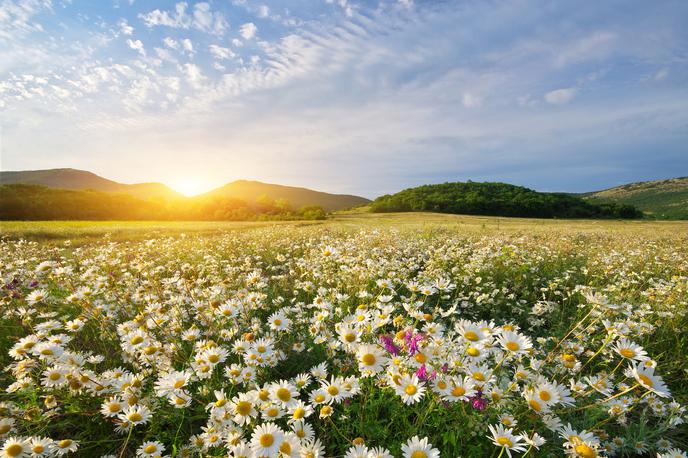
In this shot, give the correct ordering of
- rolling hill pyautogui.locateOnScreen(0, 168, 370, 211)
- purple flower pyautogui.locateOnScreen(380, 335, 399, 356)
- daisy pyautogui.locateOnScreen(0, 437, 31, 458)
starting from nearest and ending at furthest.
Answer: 1. daisy pyautogui.locateOnScreen(0, 437, 31, 458)
2. purple flower pyautogui.locateOnScreen(380, 335, 399, 356)
3. rolling hill pyautogui.locateOnScreen(0, 168, 370, 211)

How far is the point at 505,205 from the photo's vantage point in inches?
2847

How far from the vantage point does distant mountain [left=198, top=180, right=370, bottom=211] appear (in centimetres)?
6851

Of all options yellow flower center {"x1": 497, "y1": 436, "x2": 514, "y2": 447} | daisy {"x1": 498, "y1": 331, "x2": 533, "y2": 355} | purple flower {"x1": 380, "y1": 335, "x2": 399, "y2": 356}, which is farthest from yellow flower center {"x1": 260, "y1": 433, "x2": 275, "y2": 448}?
daisy {"x1": 498, "y1": 331, "x2": 533, "y2": 355}

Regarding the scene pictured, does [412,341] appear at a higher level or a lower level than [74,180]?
lower

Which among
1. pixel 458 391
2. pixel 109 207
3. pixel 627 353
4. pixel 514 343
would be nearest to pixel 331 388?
pixel 458 391

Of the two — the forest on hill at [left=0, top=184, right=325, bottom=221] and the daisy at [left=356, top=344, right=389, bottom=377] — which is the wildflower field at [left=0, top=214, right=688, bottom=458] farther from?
the forest on hill at [left=0, top=184, right=325, bottom=221]

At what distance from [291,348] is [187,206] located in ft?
123

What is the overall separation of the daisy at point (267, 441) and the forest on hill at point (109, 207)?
36178 mm

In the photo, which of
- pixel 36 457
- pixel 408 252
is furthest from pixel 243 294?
pixel 408 252

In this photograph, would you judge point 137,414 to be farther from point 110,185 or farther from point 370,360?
point 110,185

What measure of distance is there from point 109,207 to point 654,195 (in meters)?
152

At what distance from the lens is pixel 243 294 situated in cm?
370

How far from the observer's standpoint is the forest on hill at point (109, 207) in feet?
92.3

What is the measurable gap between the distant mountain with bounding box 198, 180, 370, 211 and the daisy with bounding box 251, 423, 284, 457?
6043cm
